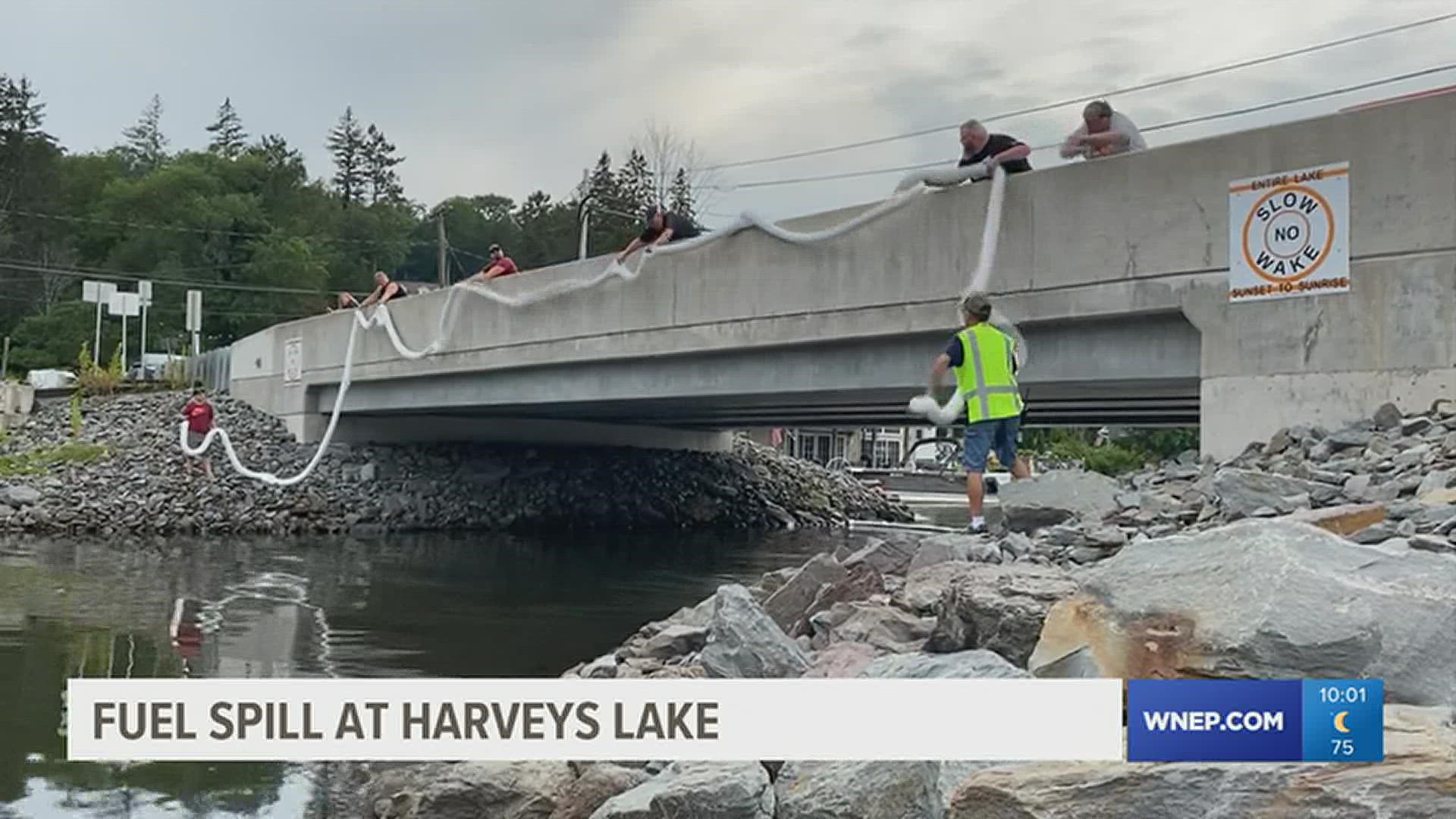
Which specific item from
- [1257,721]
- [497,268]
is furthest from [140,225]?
[1257,721]

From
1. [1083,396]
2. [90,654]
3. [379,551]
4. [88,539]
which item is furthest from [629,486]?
[90,654]

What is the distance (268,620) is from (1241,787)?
9.98 m

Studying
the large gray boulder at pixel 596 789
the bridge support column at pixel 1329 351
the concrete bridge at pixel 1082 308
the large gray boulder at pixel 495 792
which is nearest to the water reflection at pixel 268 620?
the large gray boulder at pixel 495 792

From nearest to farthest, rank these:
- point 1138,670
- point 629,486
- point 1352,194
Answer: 1. point 1138,670
2. point 1352,194
3. point 629,486

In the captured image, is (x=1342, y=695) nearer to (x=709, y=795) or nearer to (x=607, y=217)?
(x=709, y=795)

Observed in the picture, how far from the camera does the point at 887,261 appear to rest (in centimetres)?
1196

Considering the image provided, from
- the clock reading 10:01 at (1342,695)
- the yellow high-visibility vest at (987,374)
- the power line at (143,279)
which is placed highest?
the power line at (143,279)

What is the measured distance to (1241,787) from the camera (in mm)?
3826

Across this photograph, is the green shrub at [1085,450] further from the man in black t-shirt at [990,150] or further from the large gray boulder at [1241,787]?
the large gray boulder at [1241,787]

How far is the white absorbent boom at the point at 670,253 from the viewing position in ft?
35.5

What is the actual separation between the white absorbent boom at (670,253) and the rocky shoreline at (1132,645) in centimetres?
221

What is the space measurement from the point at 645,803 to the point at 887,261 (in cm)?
781

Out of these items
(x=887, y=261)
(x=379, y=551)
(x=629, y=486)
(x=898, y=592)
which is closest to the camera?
(x=898, y=592)

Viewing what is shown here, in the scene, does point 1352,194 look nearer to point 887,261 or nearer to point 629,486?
point 887,261
